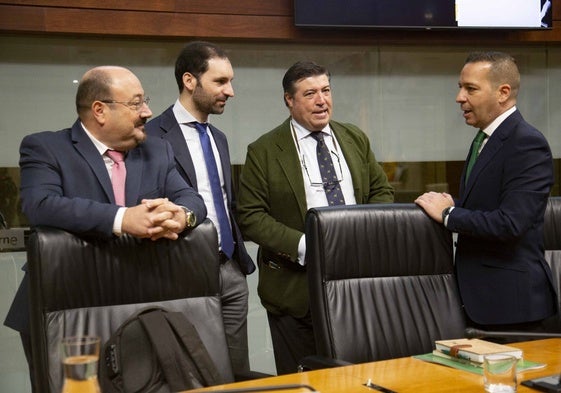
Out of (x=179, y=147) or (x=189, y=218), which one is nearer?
(x=189, y=218)

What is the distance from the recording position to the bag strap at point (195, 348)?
2.20 m

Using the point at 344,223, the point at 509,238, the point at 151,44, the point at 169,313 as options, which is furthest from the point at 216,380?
the point at 151,44

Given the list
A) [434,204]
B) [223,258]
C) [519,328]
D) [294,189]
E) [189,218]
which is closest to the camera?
[189,218]

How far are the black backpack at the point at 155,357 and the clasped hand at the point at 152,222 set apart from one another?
0.27 m

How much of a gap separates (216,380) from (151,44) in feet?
10.2

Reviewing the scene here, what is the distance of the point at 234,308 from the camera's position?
3.48m

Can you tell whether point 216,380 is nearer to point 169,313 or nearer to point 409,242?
point 169,313

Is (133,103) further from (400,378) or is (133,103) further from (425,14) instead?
(425,14)

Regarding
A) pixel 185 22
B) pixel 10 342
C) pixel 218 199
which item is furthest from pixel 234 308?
pixel 185 22

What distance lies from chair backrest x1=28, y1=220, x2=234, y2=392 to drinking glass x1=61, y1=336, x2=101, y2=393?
2.52 feet

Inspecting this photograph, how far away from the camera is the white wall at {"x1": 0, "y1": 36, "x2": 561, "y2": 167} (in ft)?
15.7

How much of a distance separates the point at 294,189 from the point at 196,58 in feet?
2.35

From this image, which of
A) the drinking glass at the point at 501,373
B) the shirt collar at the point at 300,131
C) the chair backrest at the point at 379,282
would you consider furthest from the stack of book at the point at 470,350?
the shirt collar at the point at 300,131

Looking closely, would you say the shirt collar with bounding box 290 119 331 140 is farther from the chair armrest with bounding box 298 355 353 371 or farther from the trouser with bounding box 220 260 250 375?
the chair armrest with bounding box 298 355 353 371
